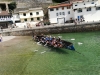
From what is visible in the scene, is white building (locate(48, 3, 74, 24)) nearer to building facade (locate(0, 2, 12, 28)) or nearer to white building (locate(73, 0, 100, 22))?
white building (locate(73, 0, 100, 22))

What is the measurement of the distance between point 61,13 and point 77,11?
5485 millimetres

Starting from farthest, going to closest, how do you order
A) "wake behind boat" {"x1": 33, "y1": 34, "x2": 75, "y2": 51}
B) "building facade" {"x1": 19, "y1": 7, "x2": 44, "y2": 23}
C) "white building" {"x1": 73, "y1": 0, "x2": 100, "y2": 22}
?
"building facade" {"x1": 19, "y1": 7, "x2": 44, "y2": 23} → "white building" {"x1": 73, "y1": 0, "x2": 100, "y2": 22} → "wake behind boat" {"x1": 33, "y1": 34, "x2": 75, "y2": 51}

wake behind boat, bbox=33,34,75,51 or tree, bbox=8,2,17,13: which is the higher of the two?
tree, bbox=8,2,17,13

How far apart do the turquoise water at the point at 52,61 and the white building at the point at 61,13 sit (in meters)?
27.8

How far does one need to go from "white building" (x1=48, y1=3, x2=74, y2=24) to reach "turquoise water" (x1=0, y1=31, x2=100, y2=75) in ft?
91.2

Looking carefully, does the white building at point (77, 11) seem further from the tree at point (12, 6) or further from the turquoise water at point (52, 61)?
the turquoise water at point (52, 61)

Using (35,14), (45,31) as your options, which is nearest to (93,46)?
(45,31)

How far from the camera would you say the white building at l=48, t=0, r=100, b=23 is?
2464 inches

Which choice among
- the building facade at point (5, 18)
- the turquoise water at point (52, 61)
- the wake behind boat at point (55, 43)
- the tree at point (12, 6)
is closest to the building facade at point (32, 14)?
the building facade at point (5, 18)

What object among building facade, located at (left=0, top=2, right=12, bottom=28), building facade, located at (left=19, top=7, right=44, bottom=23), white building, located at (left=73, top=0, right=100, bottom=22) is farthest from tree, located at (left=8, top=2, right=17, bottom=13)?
white building, located at (left=73, top=0, right=100, bottom=22)

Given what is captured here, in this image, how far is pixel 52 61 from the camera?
3094cm

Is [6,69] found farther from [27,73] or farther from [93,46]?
[93,46]

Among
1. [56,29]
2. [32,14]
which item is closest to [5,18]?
[32,14]

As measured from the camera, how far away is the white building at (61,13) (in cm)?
6681
